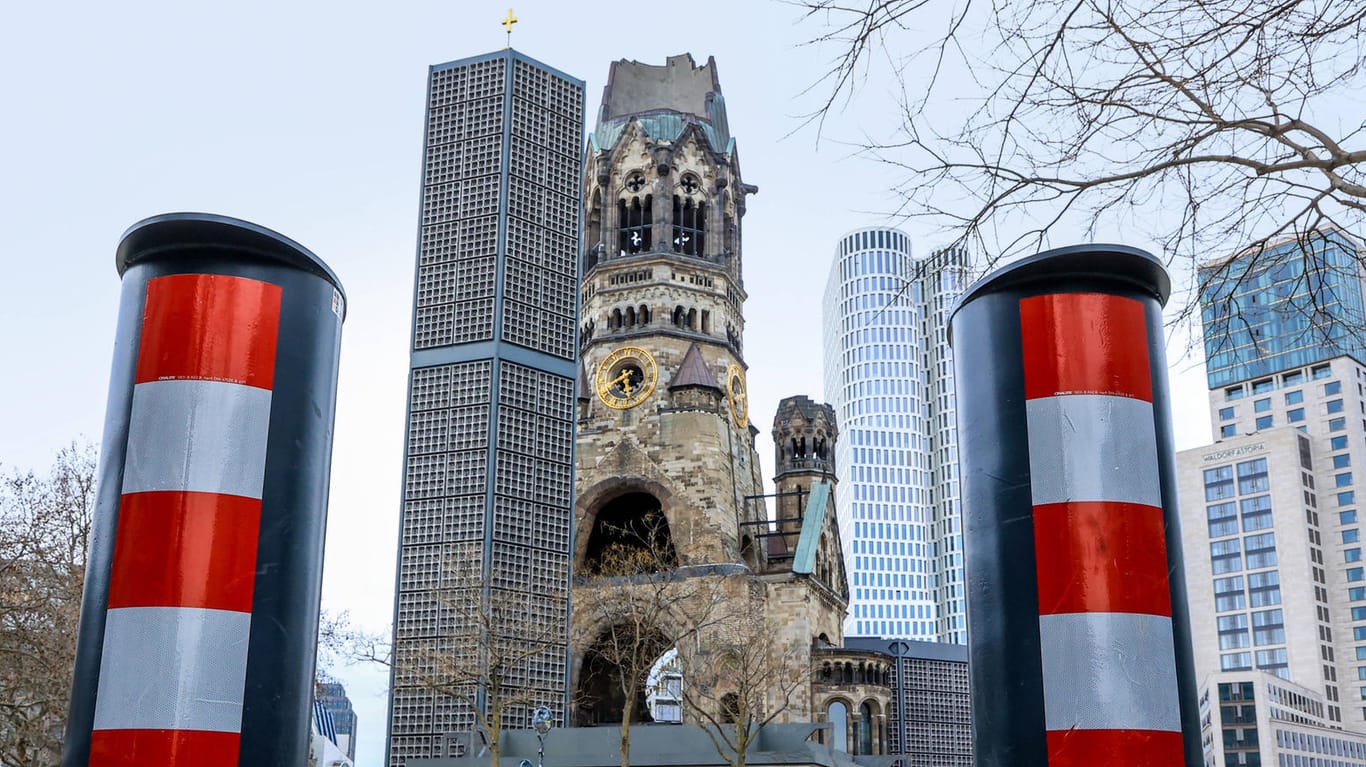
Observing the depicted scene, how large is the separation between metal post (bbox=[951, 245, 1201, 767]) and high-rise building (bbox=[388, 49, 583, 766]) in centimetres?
2712

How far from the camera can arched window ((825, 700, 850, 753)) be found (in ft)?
166

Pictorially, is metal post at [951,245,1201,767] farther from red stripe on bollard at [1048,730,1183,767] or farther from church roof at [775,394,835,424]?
church roof at [775,394,835,424]

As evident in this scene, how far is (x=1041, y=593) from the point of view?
7125mm

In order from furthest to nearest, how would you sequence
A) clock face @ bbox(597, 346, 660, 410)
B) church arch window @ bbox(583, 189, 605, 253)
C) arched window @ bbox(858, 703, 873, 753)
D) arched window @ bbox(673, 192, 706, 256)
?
church arch window @ bbox(583, 189, 605, 253) → arched window @ bbox(673, 192, 706, 256) → clock face @ bbox(597, 346, 660, 410) → arched window @ bbox(858, 703, 873, 753)

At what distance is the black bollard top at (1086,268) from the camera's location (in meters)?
7.49

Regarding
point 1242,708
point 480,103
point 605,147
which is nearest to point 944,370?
point 1242,708

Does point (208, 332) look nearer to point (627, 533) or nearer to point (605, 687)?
point (627, 533)

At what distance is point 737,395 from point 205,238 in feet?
165

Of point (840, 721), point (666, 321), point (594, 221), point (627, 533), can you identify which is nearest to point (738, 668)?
point (627, 533)

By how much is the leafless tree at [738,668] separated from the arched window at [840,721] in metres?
3.13

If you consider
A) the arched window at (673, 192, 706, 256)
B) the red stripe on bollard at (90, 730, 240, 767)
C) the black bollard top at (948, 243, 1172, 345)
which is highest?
the arched window at (673, 192, 706, 256)

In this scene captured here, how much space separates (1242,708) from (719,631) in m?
76.0

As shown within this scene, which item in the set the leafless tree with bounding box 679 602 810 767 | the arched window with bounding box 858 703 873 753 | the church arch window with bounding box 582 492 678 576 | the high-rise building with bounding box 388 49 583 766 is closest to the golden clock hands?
the church arch window with bounding box 582 492 678 576

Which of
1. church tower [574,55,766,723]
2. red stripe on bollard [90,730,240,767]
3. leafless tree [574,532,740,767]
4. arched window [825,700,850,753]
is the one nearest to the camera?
red stripe on bollard [90,730,240,767]
